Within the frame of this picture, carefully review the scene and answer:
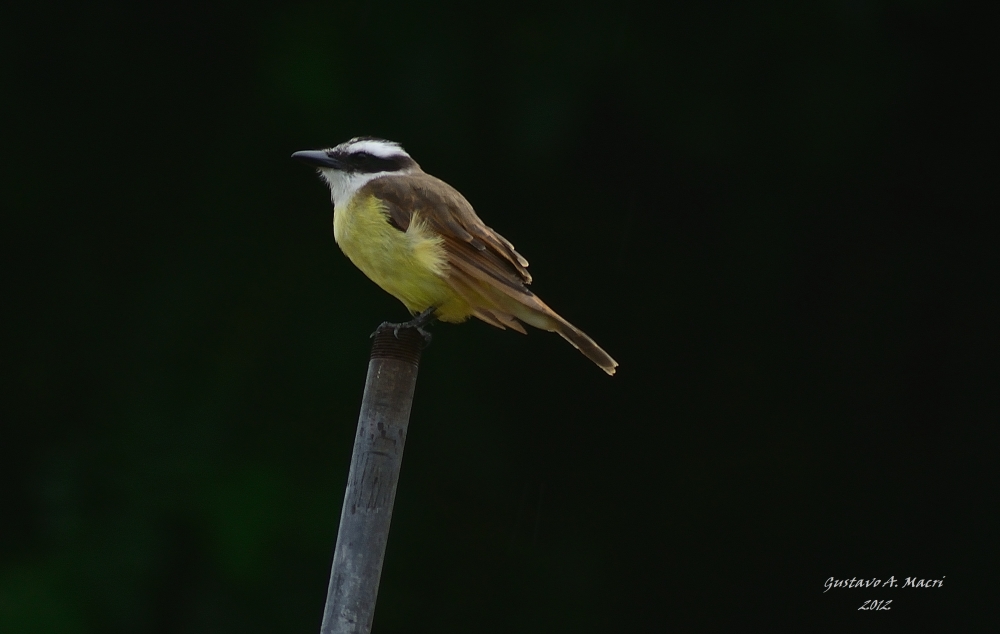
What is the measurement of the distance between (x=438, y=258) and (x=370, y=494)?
99 cm

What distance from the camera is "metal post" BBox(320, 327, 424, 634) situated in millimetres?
2395

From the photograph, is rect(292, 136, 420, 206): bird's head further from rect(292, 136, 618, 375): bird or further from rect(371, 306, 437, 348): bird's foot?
rect(371, 306, 437, 348): bird's foot

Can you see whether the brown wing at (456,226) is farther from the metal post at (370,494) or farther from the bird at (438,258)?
the metal post at (370,494)

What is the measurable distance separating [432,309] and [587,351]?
0.47m

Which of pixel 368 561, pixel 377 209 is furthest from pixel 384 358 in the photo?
pixel 377 209

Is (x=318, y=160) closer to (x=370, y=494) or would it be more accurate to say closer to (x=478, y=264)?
(x=478, y=264)

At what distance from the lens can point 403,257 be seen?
331cm

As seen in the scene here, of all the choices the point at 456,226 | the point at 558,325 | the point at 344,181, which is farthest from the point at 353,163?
the point at 558,325

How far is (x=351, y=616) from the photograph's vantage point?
238 cm

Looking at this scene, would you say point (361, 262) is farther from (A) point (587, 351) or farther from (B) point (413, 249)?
(A) point (587, 351)

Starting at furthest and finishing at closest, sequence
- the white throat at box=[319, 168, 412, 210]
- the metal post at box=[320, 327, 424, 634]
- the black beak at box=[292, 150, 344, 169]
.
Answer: the black beak at box=[292, 150, 344, 169], the white throat at box=[319, 168, 412, 210], the metal post at box=[320, 327, 424, 634]

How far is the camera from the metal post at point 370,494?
2.39 meters

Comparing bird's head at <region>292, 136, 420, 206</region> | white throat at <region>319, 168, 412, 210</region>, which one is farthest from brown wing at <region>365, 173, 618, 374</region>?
bird's head at <region>292, 136, 420, 206</region>

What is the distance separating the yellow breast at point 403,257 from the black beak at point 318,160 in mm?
372
